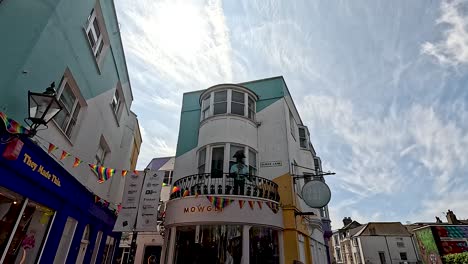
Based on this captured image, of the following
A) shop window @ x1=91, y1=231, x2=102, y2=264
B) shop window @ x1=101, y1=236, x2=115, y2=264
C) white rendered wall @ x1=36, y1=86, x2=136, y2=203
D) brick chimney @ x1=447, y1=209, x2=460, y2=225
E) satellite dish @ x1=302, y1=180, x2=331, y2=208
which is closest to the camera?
white rendered wall @ x1=36, y1=86, x2=136, y2=203

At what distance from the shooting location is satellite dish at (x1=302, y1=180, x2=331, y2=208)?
1067cm

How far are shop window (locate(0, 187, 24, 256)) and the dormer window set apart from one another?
8.76 meters

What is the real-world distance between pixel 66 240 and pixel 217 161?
645 cm

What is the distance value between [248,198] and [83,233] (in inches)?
257

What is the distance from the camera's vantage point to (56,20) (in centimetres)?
570

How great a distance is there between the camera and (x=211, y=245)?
28.9ft

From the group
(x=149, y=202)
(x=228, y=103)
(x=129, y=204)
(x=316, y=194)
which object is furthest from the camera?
(x=228, y=103)

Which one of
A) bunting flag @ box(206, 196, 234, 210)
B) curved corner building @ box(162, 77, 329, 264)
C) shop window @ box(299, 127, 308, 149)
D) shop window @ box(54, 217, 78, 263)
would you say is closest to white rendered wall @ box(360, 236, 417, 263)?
curved corner building @ box(162, 77, 329, 264)

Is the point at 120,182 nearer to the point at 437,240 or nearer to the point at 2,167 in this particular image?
the point at 2,167

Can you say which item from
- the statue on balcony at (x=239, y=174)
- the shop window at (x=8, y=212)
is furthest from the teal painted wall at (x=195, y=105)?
the shop window at (x=8, y=212)

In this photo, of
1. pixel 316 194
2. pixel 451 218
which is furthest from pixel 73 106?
pixel 451 218

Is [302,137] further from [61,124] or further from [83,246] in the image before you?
[61,124]

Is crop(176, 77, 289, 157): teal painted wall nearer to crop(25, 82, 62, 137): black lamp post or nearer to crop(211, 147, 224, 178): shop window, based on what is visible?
crop(211, 147, 224, 178): shop window

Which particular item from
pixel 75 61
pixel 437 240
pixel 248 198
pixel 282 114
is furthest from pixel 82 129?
pixel 437 240
